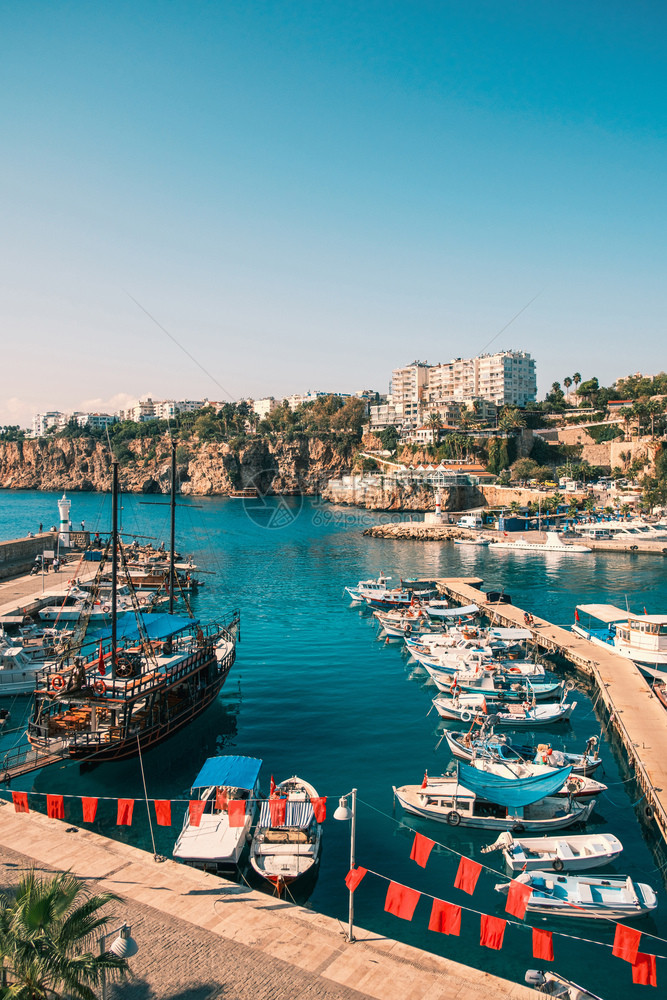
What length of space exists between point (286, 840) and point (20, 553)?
50007 mm

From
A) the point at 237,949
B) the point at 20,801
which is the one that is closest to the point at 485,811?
the point at 237,949

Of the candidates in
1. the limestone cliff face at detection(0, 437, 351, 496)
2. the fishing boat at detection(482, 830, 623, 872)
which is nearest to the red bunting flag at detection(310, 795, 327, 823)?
the fishing boat at detection(482, 830, 623, 872)

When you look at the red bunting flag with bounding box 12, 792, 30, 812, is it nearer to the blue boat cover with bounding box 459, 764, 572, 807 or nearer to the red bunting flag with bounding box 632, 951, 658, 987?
the blue boat cover with bounding box 459, 764, 572, 807

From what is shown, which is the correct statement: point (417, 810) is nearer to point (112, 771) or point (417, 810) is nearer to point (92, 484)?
point (112, 771)

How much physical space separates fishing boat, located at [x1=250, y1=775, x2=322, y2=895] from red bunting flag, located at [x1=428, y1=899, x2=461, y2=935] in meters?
4.23

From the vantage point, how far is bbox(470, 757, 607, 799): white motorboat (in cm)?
2130

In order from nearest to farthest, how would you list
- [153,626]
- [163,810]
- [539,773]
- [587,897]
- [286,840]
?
1. [587,897]
2. [163,810]
3. [286,840]
4. [539,773]
5. [153,626]

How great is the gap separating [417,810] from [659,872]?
269 inches

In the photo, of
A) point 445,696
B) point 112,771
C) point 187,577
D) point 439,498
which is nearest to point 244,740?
point 112,771

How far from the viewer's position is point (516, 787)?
64.8ft

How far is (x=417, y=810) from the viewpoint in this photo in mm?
20375

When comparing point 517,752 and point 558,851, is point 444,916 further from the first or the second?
point 517,752

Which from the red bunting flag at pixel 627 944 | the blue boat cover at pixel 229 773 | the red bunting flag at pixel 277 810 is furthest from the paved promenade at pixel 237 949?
the blue boat cover at pixel 229 773

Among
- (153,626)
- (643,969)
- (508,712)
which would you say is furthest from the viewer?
(508,712)
